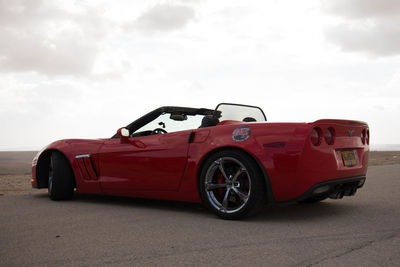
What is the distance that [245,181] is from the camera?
397 centimetres

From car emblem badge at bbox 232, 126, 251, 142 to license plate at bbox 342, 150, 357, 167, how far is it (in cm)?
95

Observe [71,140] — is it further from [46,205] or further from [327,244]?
[327,244]

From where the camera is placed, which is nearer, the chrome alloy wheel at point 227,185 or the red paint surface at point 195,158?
the red paint surface at point 195,158

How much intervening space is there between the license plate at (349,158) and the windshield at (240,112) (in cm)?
136

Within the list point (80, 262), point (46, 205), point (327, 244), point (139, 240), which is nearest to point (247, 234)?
point (327, 244)

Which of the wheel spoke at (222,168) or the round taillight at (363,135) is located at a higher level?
the round taillight at (363,135)

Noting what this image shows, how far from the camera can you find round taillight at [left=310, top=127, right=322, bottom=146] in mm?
3703

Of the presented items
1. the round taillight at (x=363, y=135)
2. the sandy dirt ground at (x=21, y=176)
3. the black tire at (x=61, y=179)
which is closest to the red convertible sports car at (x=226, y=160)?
the round taillight at (x=363, y=135)

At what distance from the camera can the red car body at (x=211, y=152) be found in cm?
364

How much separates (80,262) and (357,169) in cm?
280

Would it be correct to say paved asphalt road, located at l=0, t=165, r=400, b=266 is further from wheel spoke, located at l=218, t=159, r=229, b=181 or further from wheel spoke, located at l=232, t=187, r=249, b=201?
wheel spoke, located at l=218, t=159, r=229, b=181

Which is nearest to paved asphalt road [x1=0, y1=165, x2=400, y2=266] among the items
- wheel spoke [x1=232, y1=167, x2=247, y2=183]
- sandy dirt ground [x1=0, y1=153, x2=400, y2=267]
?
sandy dirt ground [x1=0, y1=153, x2=400, y2=267]

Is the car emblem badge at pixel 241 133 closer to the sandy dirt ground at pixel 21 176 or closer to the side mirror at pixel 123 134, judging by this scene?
the side mirror at pixel 123 134

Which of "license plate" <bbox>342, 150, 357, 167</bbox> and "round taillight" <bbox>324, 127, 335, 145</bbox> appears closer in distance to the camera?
"round taillight" <bbox>324, 127, 335, 145</bbox>
